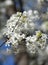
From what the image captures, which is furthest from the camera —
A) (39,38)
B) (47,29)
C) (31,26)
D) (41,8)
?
(41,8)

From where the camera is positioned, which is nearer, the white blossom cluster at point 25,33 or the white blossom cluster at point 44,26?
the white blossom cluster at point 25,33

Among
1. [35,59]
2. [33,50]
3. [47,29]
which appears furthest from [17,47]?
[35,59]

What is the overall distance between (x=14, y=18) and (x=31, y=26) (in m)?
0.09

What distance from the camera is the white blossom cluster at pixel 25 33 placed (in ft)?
4.90

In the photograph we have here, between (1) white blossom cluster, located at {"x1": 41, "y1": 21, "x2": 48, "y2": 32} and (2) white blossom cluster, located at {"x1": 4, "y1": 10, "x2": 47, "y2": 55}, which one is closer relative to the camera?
(2) white blossom cluster, located at {"x1": 4, "y1": 10, "x2": 47, "y2": 55}

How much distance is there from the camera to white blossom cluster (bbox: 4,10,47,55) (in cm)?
149

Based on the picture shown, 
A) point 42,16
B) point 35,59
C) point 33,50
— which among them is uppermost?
point 42,16

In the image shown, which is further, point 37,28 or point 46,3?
point 46,3

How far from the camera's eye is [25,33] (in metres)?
1.55

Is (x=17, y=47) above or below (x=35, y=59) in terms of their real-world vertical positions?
above

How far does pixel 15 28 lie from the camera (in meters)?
1.53

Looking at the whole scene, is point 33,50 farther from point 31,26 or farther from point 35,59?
point 35,59

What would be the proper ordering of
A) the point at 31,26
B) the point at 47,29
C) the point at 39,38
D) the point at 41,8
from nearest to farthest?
the point at 39,38 < the point at 31,26 < the point at 47,29 < the point at 41,8

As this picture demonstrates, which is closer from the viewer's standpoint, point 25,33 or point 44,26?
point 25,33
